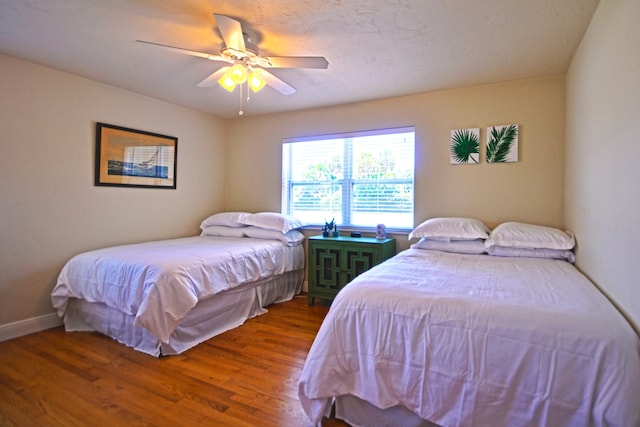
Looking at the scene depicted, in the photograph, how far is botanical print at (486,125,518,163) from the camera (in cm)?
307

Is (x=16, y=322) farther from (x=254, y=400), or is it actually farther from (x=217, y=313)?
(x=254, y=400)

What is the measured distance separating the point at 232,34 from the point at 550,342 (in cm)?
233

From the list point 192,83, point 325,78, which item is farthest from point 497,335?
point 192,83

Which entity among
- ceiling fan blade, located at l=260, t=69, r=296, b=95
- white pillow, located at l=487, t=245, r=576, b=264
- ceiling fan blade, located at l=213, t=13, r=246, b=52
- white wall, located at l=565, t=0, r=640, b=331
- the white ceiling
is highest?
the white ceiling

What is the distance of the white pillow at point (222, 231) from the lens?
3957 millimetres

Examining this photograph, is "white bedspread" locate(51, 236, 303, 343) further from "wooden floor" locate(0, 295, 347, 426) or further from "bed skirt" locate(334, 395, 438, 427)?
"bed skirt" locate(334, 395, 438, 427)

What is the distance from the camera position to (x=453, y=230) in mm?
2906

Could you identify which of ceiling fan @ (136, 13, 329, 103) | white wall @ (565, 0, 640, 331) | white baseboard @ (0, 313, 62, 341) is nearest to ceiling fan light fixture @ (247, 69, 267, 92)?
ceiling fan @ (136, 13, 329, 103)

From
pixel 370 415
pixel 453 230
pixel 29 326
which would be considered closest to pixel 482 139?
pixel 453 230

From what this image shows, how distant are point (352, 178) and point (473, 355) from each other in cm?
281

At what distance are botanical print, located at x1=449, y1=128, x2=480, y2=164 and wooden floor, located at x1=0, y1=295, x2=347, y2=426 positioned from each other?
2337mm

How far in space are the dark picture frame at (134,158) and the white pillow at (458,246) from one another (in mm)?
3153

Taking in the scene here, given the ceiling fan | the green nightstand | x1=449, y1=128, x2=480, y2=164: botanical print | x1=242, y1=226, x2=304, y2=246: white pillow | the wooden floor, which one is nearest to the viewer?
the wooden floor

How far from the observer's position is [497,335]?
51.3 inches
